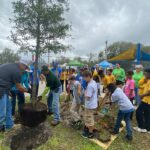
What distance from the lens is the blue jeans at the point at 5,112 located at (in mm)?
4551

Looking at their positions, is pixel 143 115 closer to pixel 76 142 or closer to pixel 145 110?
pixel 145 110

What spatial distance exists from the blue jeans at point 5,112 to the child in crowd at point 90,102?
178 centimetres

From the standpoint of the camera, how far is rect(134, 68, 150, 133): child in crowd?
18.9 feet

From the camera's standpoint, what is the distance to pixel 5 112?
4.64 meters

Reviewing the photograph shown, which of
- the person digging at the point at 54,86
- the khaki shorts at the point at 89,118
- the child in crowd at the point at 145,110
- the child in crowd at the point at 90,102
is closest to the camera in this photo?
the child in crowd at the point at 90,102

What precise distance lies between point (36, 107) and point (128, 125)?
2.24m

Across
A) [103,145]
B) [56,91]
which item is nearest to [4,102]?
[56,91]

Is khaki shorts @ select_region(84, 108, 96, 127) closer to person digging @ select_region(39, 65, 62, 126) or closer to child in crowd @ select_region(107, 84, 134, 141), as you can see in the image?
child in crowd @ select_region(107, 84, 134, 141)

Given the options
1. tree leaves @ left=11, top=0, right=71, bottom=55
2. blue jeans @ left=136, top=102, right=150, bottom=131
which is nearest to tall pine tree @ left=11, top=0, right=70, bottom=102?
tree leaves @ left=11, top=0, right=71, bottom=55

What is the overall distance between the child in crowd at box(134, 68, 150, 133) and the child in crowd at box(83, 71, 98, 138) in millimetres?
1518

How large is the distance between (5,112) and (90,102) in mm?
1908

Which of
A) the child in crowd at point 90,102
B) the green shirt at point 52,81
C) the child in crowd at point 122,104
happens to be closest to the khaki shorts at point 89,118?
the child in crowd at point 90,102

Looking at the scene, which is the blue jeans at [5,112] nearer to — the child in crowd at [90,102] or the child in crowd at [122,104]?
the child in crowd at [90,102]

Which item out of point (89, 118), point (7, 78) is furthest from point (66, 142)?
point (7, 78)
